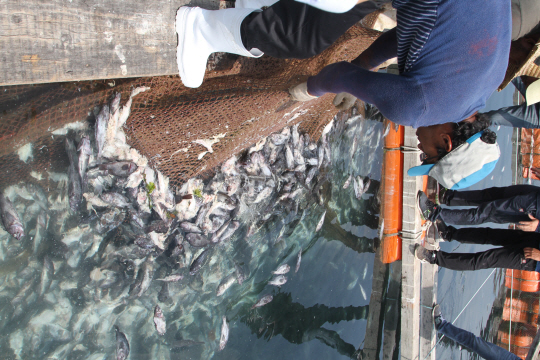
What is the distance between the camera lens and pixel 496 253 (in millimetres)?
3689

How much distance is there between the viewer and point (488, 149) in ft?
7.06

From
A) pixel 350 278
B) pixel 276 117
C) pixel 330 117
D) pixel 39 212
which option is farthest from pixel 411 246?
pixel 39 212

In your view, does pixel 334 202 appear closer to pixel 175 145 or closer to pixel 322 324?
pixel 322 324

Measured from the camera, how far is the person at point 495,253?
3508mm

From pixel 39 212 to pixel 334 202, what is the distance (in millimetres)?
3474

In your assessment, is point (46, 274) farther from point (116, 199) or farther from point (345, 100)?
point (345, 100)

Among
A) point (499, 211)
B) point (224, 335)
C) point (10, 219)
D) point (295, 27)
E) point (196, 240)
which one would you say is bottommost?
point (224, 335)

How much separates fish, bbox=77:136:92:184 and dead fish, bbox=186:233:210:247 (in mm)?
1104

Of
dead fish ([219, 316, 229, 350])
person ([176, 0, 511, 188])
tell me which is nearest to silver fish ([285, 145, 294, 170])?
person ([176, 0, 511, 188])

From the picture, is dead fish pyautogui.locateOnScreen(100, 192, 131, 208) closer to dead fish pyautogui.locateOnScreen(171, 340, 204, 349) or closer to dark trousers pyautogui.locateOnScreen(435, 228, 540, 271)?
dead fish pyautogui.locateOnScreen(171, 340, 204, 349)

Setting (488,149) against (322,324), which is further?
(322,324)

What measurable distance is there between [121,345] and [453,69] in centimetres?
321

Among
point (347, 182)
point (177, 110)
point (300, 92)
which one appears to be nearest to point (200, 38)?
point (177, 110)

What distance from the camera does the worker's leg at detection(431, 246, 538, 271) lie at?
3539 millimetres
